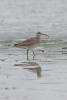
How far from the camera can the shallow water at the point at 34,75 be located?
726 cm

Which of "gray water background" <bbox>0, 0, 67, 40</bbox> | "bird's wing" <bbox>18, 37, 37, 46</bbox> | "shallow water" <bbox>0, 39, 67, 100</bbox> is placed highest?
"gray water background" <bbox>0, 0, 67, 40</bbox>

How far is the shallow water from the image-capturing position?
7.26m

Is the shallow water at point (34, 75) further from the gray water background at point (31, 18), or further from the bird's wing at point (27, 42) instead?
the gray water background at point (31, 18)

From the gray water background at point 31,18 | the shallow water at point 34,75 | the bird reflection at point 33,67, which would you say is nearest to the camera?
the shallow water at point 34,75

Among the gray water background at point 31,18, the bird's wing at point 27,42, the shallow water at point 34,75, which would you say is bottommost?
the shallow water at point 34,75

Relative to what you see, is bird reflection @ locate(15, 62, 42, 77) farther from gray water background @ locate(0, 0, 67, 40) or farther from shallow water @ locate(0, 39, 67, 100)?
gray water background @ locate(0, 0, 67, 40)

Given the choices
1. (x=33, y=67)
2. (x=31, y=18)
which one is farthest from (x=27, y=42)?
(x=31, y=18)

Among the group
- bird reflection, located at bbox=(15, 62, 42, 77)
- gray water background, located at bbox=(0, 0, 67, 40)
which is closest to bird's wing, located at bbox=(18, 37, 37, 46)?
bird reflection, located at bbox=(15, 62, 42, 77)

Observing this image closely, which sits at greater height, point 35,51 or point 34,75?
point 35,51

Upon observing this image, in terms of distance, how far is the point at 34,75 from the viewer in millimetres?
9055

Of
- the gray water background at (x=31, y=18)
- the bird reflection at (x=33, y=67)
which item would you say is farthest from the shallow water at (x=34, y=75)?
the gray water background at (x=31, y=18)

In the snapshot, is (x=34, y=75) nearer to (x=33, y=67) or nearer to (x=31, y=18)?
(x=33, y=67)

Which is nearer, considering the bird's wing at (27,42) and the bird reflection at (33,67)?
the bird reflection at (33,67)

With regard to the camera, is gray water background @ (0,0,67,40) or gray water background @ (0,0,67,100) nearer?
gray water background @ (0,0,67,100)
